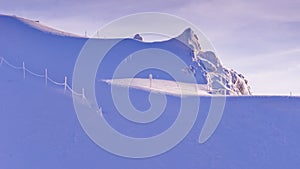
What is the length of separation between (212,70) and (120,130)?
47.9 ft

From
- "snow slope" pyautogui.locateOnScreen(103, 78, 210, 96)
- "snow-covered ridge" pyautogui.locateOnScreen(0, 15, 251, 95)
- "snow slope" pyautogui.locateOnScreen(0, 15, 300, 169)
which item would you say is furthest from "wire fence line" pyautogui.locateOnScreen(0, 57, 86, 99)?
"snow-covered ridge" pyautogui.locateOnScreen(0, 15, 251, 95)

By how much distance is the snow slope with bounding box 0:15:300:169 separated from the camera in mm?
27203

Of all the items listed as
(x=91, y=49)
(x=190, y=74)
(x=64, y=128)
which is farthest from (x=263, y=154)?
(x=91, y=49)

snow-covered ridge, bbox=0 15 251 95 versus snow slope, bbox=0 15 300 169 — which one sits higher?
snow-covered ridge, bbox=0 15 251 95

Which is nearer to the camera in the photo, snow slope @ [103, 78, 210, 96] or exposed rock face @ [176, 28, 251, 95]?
snow slope @ [103, 78, 210, 96]

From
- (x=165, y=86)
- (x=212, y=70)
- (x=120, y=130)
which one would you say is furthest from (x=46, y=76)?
(x=212, y=70)

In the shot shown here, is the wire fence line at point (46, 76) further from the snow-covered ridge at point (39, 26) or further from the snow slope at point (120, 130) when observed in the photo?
the snow-covered ridge at point (39, 26)

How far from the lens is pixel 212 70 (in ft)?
141

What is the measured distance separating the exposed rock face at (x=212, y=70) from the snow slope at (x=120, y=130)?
663 centimetres

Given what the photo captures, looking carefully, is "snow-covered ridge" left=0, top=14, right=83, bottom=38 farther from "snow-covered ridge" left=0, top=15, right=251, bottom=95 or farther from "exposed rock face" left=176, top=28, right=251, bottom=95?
"exposed rock face" left=176, top=28, right=251, bottom=95

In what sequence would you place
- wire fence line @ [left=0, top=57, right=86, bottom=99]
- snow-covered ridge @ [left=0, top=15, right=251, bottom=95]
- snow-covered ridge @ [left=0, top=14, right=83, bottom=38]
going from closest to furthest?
wire fence line @ [left=0, top=57, right=86, bottom=99], snow-covered ridge @ [left=0, top=15, right=251, bottom=95], snow-covered ridge @ [left=0, top=14, right=83, bottom=38]

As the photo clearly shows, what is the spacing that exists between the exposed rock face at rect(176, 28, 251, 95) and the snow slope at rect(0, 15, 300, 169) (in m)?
6.63

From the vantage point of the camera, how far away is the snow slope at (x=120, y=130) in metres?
27.2

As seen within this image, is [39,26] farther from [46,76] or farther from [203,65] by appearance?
[46,76]
